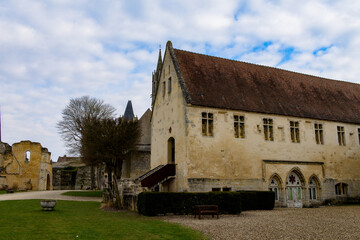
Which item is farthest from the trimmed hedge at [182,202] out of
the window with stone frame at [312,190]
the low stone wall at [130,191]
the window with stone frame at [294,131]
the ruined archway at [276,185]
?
the window with stone frame at [312,190]

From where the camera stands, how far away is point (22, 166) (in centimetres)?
3916

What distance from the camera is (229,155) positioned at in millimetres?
20422

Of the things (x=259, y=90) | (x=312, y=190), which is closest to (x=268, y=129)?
(x=259, y=90)

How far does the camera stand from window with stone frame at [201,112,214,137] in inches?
798

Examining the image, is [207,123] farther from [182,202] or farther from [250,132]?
[182,202]

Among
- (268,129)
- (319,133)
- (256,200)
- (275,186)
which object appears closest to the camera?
(256,200)

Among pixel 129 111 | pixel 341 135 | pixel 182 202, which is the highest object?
pixel 129 111

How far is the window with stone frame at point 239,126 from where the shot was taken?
21.2m

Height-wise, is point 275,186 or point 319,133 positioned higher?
point 319,133

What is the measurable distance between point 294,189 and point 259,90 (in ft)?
25.1

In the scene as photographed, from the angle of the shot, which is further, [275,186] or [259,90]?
[259,90]

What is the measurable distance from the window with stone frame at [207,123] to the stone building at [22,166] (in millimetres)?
28126

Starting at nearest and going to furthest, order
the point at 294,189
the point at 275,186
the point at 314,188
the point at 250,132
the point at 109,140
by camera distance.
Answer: the point at 250,132 → the point at 275,186 → the point at 294,189 → the point at 314,188 → the point at 109,140

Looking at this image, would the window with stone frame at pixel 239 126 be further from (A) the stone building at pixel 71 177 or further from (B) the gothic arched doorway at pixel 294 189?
(A) the stone building at pixel 71 177
